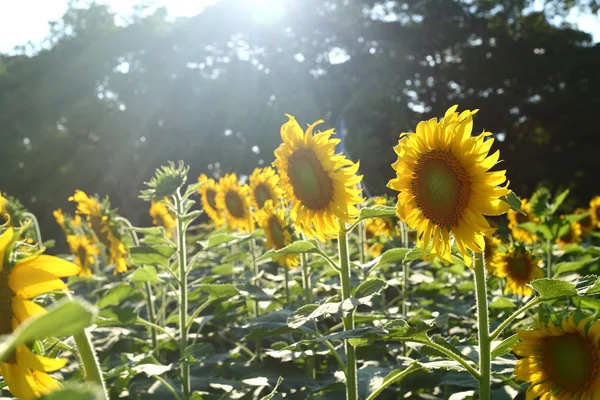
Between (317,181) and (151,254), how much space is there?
0.81 metres

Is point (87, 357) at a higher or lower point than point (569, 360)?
higher

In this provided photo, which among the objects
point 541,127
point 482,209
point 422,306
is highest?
point 541,127

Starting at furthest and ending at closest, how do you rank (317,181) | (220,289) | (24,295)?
(220,289) → (317,181) → (24,295)

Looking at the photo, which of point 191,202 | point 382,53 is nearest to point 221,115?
point 382,53

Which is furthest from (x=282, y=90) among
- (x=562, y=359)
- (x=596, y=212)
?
(x=562, y=359)

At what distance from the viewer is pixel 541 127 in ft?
61.2

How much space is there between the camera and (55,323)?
0.51 metres

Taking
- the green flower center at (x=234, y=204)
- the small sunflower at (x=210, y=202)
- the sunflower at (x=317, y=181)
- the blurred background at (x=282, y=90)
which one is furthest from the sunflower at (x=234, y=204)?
the blurred background at (x=282, y=90)

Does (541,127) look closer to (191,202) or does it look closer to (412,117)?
(412,117)

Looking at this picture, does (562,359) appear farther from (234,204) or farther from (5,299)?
(234,204)

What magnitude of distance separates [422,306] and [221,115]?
1787 cm

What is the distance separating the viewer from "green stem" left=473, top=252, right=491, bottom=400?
141 centimetres

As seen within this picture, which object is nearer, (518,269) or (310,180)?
(310,180)

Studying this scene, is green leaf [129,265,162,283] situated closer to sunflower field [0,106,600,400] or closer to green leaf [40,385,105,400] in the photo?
sunflower field [0,106,600,400]
